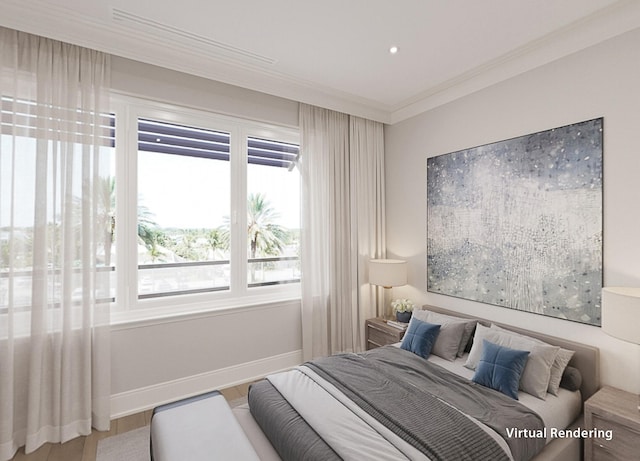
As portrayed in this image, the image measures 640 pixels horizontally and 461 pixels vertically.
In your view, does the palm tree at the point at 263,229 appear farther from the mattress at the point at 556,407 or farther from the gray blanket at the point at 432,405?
the mattress at the point at 556,407

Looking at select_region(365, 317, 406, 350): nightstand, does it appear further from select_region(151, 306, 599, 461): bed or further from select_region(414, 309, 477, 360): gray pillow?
select_region(151, 306, 599, 461): bed

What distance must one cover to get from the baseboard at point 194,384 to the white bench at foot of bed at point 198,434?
96 cm

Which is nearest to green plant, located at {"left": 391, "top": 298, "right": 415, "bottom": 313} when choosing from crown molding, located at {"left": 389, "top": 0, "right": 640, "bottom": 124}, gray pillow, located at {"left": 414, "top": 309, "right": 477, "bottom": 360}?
gray pillow, located at {"left": 414, "top": 309, "right": 477, "bottom": 360}

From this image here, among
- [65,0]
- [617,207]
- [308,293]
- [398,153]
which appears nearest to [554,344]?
[617,207]

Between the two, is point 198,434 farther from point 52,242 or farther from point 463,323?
point 463,323

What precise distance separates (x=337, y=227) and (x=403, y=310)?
1.13 meters

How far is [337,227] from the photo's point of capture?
3615 mm

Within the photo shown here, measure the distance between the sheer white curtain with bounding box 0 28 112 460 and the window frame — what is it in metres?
0.22

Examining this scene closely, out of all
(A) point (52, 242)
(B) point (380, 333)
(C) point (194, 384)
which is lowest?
(C) point (194, 384)

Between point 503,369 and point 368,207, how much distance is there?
2.20 m

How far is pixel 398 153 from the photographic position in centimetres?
385

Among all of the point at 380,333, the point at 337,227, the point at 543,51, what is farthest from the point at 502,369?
the point at 543,51

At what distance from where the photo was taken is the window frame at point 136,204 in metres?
2.68

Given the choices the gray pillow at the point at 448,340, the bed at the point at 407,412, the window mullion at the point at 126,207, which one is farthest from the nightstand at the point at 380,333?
the window mullion at the point at 126,207
